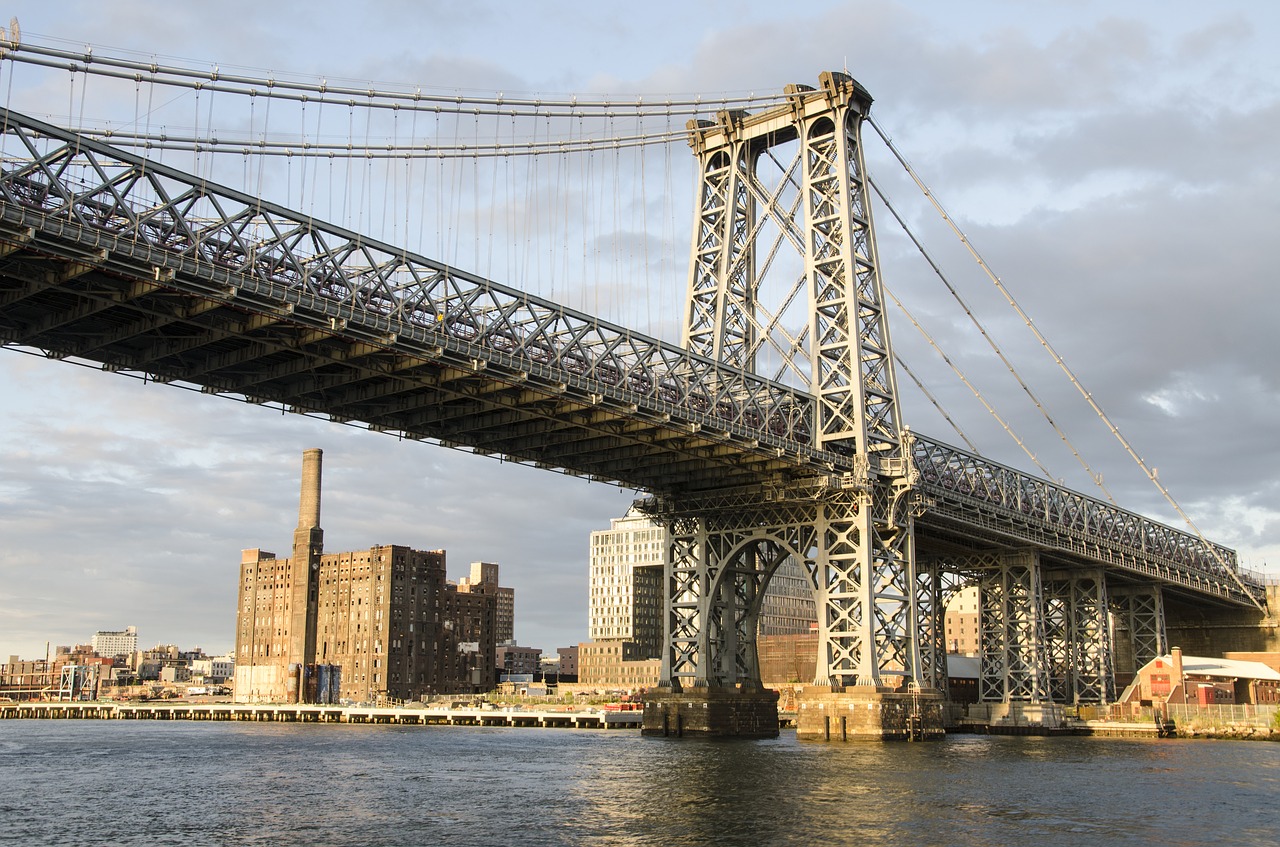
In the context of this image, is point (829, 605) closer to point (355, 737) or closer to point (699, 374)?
point (699, 374)

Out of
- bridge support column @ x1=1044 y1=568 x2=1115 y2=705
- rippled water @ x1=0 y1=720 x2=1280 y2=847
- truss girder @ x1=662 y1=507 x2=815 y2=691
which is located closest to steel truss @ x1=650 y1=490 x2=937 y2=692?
truss girder @ x1=662 y1=507 x2=815 y2=691

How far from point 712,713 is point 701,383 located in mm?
22203

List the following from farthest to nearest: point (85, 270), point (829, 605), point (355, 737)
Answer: point (355, 737) < point (829, 605) < point (85, 270)

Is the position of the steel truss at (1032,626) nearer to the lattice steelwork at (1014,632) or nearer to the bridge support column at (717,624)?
the lattice steelwork at (1014,632)

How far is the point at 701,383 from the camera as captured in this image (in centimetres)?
6975

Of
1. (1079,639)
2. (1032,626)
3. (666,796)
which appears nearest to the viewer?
(666,796)

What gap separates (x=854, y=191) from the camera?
Result: 80500 millimetres

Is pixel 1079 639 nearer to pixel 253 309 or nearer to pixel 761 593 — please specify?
pixel 761 593

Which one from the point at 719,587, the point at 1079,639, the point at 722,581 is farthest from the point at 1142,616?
the point at 719,587

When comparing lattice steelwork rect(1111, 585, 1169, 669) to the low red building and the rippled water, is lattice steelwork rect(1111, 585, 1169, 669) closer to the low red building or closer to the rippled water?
the low red building

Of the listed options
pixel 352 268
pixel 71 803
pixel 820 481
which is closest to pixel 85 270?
pixel 352 268

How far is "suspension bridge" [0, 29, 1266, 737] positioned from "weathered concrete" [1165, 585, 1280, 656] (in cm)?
3640

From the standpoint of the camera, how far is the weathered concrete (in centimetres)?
13912

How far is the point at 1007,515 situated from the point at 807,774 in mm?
47110
